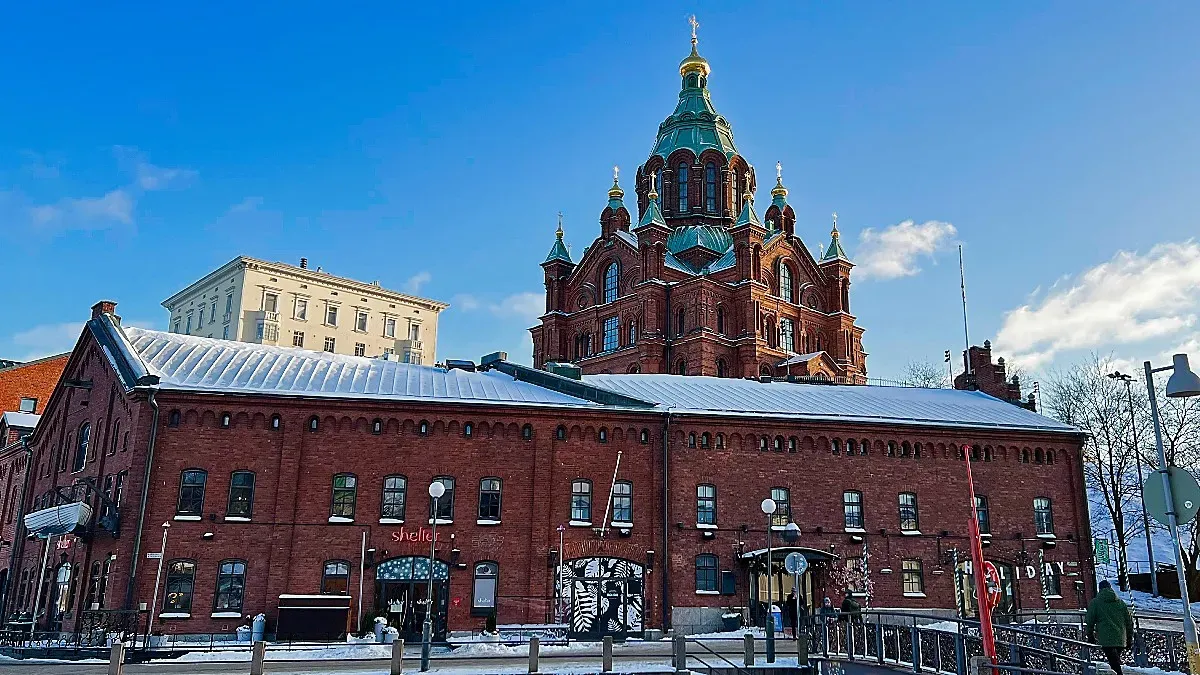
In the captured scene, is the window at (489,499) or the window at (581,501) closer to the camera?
the window at (489,499)

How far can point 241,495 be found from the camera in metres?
32.2

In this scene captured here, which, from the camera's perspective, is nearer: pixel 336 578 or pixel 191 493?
pixel 191 493

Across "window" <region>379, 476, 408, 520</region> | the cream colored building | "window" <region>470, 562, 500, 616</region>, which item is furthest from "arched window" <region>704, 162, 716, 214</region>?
"window" <region>470, 562, 500, 616</region>

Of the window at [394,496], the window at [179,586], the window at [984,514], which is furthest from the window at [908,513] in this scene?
the window at [179,586]

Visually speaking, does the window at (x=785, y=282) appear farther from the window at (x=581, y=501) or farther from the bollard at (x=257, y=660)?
the bollard at (x=257, y=660)

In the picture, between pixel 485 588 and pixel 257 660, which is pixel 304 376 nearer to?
pixel 485 588

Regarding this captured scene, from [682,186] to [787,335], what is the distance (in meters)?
13.6

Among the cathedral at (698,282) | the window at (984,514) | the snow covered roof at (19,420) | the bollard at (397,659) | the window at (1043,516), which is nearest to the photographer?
the bollard at (397,659)

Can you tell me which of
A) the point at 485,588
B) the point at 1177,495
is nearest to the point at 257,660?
the point at 485,588

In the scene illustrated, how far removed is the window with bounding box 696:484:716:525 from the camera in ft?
118

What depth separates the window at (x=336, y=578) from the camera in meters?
32.1

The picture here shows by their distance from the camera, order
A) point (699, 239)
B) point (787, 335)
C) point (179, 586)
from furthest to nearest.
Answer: point (699, 239) < point (787, 335) < point (179, 586)

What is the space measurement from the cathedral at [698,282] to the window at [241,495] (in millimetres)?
28329

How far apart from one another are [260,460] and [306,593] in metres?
4.64
